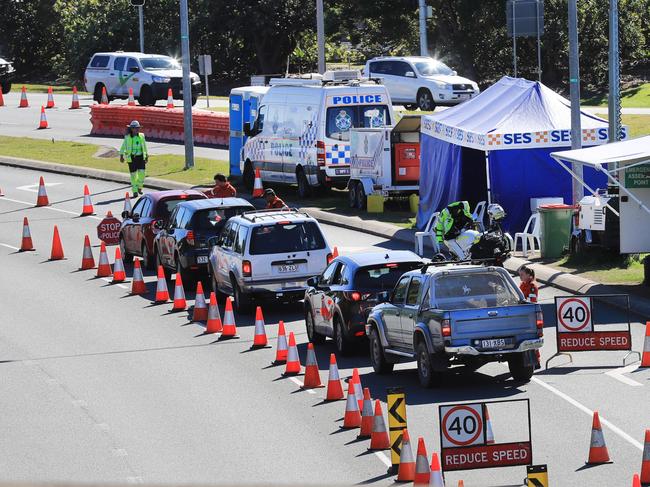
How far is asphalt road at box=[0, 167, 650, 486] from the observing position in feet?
45.9

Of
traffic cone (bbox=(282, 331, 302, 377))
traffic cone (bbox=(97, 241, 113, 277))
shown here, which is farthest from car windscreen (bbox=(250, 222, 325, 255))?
traffic cone (bbox=(97, 241, 113, 277))

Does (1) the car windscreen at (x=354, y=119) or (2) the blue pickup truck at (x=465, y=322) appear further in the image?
(1) the car windscreen at (x=354, y=119)

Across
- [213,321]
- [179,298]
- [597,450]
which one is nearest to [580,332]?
[597,450]

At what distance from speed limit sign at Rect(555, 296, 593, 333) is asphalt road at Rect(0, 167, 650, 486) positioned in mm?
513

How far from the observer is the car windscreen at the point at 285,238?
77.0ft

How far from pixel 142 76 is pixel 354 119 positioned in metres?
23.0

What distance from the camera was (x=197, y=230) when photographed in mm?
26422

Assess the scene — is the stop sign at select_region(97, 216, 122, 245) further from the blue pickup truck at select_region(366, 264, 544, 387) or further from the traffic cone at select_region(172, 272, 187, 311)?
the blue pickup truck at select_region(366, 264, 544, 387)

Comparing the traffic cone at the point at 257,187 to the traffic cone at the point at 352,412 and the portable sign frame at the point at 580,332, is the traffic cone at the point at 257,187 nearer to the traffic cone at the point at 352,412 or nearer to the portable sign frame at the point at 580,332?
the portable sign frame at the point at 580,332

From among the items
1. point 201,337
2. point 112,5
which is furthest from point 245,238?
point 112,5

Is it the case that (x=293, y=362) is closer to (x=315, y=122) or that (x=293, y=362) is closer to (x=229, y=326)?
(x=229, y=326)

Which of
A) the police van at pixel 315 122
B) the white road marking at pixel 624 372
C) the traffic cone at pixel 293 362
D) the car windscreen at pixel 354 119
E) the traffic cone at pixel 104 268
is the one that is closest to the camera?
the white road marking at pixel 624 372

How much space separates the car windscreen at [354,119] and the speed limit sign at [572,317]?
55.8 feet

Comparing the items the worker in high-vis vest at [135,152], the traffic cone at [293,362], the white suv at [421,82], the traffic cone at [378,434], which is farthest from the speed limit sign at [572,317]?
the white suv at [421,82]
